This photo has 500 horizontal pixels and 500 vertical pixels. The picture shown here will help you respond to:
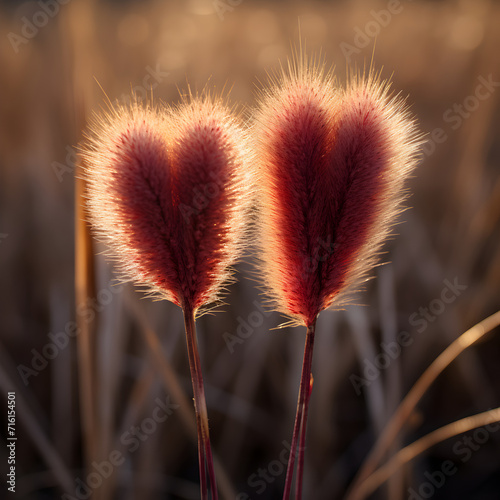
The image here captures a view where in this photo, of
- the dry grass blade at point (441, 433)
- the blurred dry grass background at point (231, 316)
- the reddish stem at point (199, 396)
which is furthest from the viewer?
the blurred dry grass background at point (231, 316)

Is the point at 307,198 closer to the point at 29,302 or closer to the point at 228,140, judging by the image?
the point at 228,140

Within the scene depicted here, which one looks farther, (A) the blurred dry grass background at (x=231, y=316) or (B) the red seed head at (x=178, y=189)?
(A) the blurred dry grass background at (x=231, y=316)

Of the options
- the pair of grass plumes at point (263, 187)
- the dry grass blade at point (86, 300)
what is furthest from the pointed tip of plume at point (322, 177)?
the dry grass blade at point (86, 300)

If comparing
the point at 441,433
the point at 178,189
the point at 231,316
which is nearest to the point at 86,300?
the point at 178,189

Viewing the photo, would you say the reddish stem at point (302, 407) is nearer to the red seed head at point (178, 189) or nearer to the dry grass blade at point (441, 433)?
the red seed head at point (178, 189)

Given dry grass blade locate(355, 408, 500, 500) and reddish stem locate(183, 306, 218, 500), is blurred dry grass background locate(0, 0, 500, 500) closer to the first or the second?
dry grass blade locate(355, 408, 500, 500)

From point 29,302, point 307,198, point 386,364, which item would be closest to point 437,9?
point 386,364

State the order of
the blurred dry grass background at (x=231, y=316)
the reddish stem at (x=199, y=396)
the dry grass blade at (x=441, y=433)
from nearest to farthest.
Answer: the reddish stem at (x=199, y=396)
the dry grass blade at (x=441, y=433)
the blurred dry grass background at (x=231, y=316)

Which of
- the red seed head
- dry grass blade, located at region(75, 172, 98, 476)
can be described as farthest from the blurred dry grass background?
the red seed head
